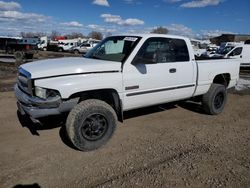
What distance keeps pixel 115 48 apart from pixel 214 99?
111 inches

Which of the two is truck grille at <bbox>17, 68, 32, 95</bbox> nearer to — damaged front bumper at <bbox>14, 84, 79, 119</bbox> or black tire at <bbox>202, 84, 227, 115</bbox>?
damaged front bumper at <bbox>14, 84, 79, 119</bbox>

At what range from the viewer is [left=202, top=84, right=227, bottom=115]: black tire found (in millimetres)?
6352

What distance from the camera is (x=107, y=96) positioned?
4770mm

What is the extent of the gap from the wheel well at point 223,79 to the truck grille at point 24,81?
462 cm

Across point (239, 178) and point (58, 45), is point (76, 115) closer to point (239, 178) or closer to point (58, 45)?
point (239, 178)

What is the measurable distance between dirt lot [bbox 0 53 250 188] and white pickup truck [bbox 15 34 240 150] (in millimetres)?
462

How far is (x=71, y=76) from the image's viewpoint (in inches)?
163

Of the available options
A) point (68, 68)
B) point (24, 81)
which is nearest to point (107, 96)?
point (68, 68)

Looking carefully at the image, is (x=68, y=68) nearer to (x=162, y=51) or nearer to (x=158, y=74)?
(x=158, y=74)

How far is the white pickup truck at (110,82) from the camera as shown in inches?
159

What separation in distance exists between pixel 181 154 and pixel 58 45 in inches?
1815

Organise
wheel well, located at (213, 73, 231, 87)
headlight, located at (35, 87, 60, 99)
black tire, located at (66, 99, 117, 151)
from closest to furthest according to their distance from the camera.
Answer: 1. headlight, located at (35, 87, 60, 99)
2. black tire, located at (66, 99, 117, 151)
3. wheel well, located at (213, 73, 231, 87)

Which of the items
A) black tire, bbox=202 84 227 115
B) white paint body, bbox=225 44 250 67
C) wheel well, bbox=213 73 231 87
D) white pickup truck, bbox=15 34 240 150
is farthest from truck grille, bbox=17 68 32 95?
white paint body, bbox=225 44 250 67

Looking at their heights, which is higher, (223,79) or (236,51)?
(236,51)
